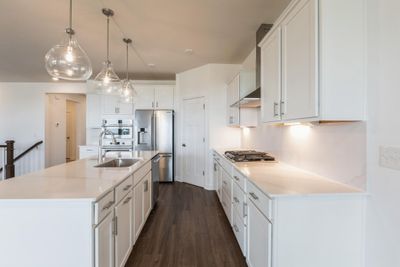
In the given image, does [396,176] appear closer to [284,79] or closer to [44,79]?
[284,79]

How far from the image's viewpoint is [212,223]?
3.12 meters

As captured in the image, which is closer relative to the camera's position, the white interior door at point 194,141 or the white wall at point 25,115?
the white interior door at point 194,141

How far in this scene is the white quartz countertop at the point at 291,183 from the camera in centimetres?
152

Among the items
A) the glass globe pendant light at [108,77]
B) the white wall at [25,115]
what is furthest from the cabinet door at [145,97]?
the glass globe pendant light at [108,77]

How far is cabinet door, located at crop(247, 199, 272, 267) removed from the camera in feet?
5.07

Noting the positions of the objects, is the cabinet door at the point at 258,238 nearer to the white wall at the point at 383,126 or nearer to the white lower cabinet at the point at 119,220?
the white wall at the point at 383,126

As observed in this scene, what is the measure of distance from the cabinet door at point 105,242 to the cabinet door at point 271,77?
5.32 ft

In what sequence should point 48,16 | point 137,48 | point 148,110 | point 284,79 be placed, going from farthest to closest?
point 148,110
point 137,48
point 48,16
point 284,79

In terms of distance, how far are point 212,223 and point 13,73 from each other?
6.00 m

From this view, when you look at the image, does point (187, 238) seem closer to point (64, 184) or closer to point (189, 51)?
point (64, 184)

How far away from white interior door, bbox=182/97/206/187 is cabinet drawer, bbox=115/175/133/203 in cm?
297

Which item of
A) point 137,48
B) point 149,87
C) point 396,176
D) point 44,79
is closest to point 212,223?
point 396,176

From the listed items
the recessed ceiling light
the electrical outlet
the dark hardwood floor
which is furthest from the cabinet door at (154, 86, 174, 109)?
the electrical outlet

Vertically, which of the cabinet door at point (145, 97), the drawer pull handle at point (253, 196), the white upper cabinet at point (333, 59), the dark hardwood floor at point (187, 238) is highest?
the cabinet door at point (145, 97)
